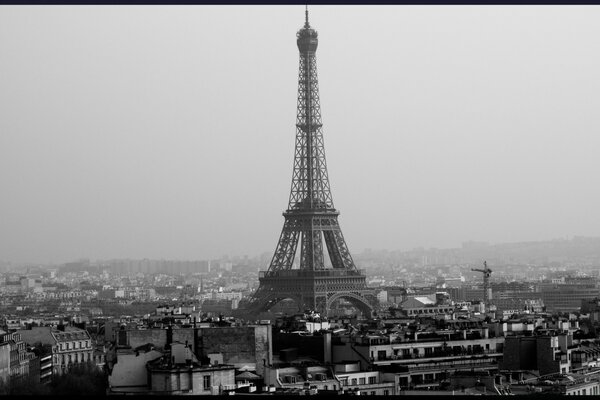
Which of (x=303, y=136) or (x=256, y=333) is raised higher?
(x=303, y=136)

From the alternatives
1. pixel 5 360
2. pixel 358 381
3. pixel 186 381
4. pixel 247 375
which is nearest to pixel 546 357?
pixel 358 381

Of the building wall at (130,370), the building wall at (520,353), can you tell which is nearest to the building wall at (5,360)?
the building wall at (130,370)

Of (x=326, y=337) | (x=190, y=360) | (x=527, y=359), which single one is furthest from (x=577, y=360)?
(x=190, y=360)

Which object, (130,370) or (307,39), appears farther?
(307,39)

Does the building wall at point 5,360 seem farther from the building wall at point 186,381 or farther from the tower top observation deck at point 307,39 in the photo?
the tower top observation deck at point 307,39

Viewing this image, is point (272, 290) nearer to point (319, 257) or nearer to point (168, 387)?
point (319, 257)

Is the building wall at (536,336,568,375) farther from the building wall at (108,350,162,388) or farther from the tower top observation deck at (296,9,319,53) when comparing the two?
the tower top observation deck at (296,9,319,53)

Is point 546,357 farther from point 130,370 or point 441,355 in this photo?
point 130,370
